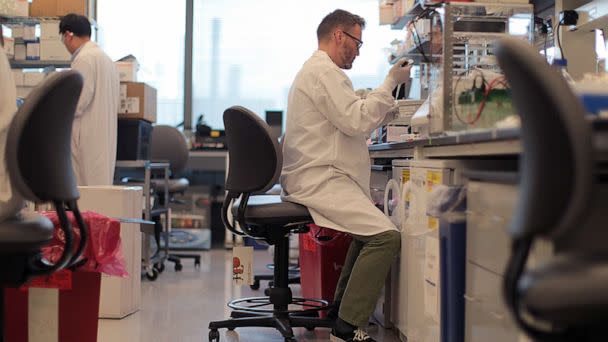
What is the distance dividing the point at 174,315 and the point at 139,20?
406cm

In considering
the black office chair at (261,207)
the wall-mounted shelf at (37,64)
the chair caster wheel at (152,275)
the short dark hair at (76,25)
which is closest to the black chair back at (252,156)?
the black office chair at (261,207)

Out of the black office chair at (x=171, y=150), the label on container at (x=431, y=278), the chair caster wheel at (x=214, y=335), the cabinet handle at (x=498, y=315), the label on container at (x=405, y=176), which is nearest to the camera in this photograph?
the cabinet handle at (x=498, y=315)

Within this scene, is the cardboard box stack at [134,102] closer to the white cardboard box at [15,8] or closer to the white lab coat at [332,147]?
the white cardboard box at [15,8]

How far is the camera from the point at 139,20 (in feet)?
22.2

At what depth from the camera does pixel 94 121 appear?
4230mm

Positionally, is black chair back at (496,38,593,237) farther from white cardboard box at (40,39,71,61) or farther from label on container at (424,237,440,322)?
white cardboard box at (40,39,71,61)

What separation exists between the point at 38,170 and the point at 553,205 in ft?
3.44

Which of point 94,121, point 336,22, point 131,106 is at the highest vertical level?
point 336,22

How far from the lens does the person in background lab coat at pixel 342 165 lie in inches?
104

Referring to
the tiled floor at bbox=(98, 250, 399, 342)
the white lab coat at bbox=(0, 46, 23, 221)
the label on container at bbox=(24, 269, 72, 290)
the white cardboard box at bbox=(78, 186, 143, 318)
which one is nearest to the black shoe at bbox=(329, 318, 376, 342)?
the tiled floor at bbox=(98, 250, 399, 342)

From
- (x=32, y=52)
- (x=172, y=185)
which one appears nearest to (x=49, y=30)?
(x=32, y=52)

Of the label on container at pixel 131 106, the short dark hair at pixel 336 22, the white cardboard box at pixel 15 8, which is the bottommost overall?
the label on container at pixel 131 106

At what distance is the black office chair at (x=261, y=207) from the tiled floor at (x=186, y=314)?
0.47 ft

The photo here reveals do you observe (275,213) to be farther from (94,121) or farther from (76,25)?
(76,25)
